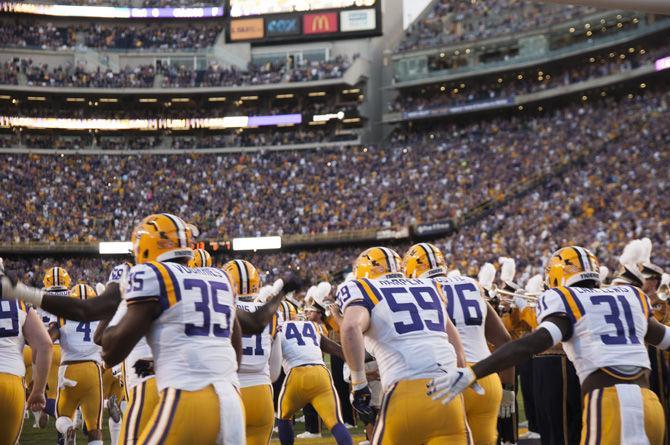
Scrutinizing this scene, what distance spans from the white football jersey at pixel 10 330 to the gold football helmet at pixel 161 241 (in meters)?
2.19

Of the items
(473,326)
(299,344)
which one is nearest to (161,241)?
(473,326)

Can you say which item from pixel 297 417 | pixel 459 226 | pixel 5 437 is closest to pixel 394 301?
pixel 5 437

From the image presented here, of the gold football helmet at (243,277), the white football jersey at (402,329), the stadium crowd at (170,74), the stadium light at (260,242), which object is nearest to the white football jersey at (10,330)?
the gold football helmet at (243,277)

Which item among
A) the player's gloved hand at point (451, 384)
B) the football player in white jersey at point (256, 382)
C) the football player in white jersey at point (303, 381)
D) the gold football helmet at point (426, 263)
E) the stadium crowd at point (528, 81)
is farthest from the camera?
the stadium crowd at point (528, 81)

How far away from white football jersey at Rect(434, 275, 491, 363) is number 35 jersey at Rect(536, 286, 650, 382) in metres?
2.01

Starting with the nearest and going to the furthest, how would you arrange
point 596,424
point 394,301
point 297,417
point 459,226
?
point 596,424
point 394,301
point 297,417
point 459,226

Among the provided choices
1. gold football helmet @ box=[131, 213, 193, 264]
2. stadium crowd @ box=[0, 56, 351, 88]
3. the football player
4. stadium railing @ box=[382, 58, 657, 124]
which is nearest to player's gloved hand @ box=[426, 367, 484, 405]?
gold football helmet @ box=[131, 213, 193, 264]

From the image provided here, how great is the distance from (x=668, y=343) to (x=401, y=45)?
157ft

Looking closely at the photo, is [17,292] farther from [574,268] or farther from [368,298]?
[574,268]

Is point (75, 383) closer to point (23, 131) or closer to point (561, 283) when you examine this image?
point (561, 283)

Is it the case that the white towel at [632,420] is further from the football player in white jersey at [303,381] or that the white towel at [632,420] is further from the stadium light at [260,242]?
the stadium light at [260,242]

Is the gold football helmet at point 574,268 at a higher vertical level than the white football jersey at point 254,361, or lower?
higher

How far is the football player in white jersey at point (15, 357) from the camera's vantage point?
645 centimetres

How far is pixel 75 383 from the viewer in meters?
9.22
